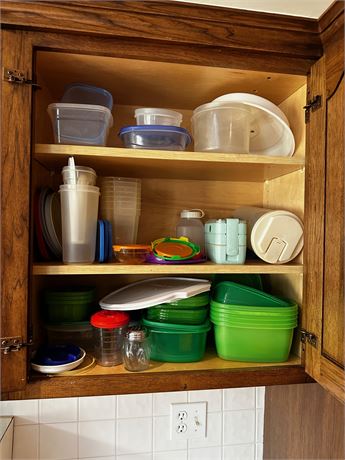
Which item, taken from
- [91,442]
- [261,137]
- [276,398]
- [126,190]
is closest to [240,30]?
[261,137]

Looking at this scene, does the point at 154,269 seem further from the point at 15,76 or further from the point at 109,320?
the point at 15,76

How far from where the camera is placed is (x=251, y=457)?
109cm

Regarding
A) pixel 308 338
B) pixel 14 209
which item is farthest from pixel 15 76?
pixel 308 338

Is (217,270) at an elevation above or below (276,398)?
above

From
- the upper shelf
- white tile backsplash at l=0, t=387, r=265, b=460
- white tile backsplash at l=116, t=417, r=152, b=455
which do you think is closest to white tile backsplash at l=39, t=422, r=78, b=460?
white tile backsplash at l=0, t=387, r=265, b=460

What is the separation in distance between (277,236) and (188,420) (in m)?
0.67

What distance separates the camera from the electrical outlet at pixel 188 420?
1030 mm

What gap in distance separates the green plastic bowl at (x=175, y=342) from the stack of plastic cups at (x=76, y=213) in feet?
0.81

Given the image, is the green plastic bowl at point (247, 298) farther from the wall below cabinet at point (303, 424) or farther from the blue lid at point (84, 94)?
the blue lid at point (84, 94)

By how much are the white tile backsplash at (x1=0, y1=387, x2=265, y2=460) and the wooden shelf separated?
510mm

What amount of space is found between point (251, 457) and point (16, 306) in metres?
0.94

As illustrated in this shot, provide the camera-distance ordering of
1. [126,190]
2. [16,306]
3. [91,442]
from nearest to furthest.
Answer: [16,306], [126,190], [91,442]

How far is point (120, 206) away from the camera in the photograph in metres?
0.87

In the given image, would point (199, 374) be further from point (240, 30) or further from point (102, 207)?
point (240, 30)
